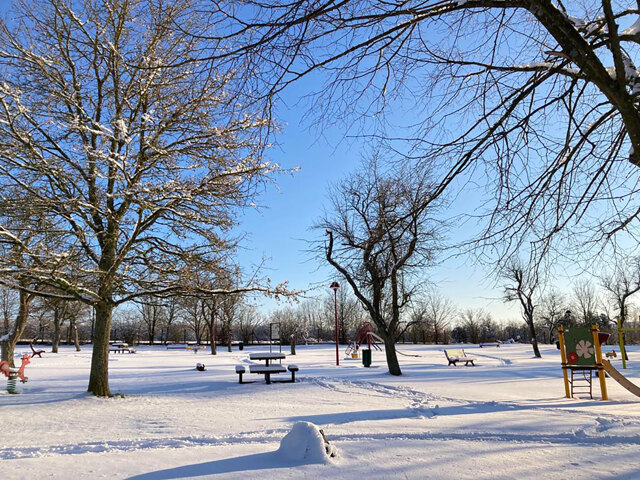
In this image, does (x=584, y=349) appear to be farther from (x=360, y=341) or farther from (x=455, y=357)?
(x=360, y=341)

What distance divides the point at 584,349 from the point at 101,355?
11970mm

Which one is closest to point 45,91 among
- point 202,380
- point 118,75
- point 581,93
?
point 118,75

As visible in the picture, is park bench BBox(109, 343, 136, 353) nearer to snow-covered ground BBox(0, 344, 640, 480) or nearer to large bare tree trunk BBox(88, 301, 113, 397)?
snow-covered ground BBox(0, 344, 640, 480)

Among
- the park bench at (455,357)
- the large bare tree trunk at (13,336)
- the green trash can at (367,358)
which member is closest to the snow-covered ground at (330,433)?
the large bare tree trunk at (13,336)

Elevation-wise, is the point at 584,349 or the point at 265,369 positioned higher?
the point at 584,349

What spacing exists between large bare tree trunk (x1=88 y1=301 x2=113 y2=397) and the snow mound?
25.3ft

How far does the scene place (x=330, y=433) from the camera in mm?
5883

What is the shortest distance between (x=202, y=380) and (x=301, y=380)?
128 inches

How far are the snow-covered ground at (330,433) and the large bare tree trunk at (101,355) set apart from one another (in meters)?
0.44

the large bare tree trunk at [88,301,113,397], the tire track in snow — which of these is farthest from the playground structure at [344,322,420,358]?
the tire track in snow

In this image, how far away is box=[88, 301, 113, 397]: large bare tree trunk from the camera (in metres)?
10.5

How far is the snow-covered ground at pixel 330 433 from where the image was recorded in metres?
4.29

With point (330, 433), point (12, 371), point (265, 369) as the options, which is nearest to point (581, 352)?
point (330, 433)

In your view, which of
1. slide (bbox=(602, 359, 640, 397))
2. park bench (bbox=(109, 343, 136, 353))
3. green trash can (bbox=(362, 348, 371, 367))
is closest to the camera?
slide (bbox=(602, 359, 640, 397))
